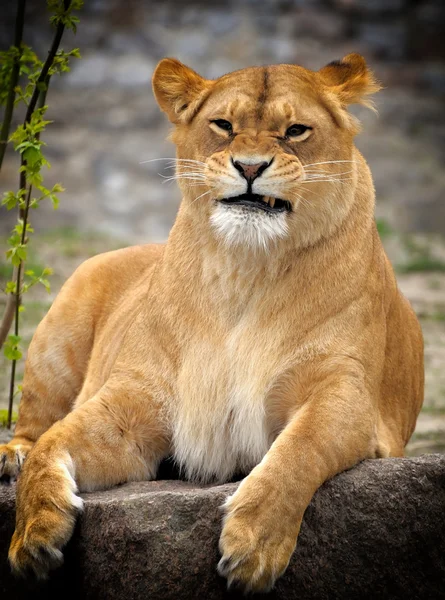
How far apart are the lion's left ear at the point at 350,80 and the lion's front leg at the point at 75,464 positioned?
112cm

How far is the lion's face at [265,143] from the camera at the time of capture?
2764 millimetres

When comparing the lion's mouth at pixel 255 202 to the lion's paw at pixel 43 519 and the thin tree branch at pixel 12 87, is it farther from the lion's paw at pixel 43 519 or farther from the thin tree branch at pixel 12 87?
the thin tree branch at pixel 12 87

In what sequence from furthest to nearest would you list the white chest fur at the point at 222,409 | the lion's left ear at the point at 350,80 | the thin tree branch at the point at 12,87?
the thin tree branch at the point at 12,87 → the lion's left ear at the point at 350,80 → the white chest fur at the point at 222,409

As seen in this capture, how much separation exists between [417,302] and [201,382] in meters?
5.05

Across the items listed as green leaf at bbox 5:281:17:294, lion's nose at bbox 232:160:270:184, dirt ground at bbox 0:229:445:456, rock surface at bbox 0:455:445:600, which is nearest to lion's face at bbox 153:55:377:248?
lion's nose at bbox 232:160:270:184

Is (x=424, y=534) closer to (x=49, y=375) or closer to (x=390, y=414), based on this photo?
(x=390, y=414)

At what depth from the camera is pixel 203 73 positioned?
10.8 m

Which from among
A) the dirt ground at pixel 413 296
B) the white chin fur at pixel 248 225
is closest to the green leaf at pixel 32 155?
the white chin fur at pixel 248 225

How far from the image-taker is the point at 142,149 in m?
10.6

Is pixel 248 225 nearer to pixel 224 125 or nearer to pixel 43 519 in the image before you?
pixel 224 125

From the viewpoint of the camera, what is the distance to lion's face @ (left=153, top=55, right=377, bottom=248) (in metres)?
2.76

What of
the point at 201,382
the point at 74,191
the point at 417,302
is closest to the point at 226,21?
the point at 74,191

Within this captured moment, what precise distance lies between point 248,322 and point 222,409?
0.87 ft

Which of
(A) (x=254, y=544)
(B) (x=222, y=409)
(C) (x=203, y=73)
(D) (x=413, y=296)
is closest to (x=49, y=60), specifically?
(B) (x=222, y=409)
